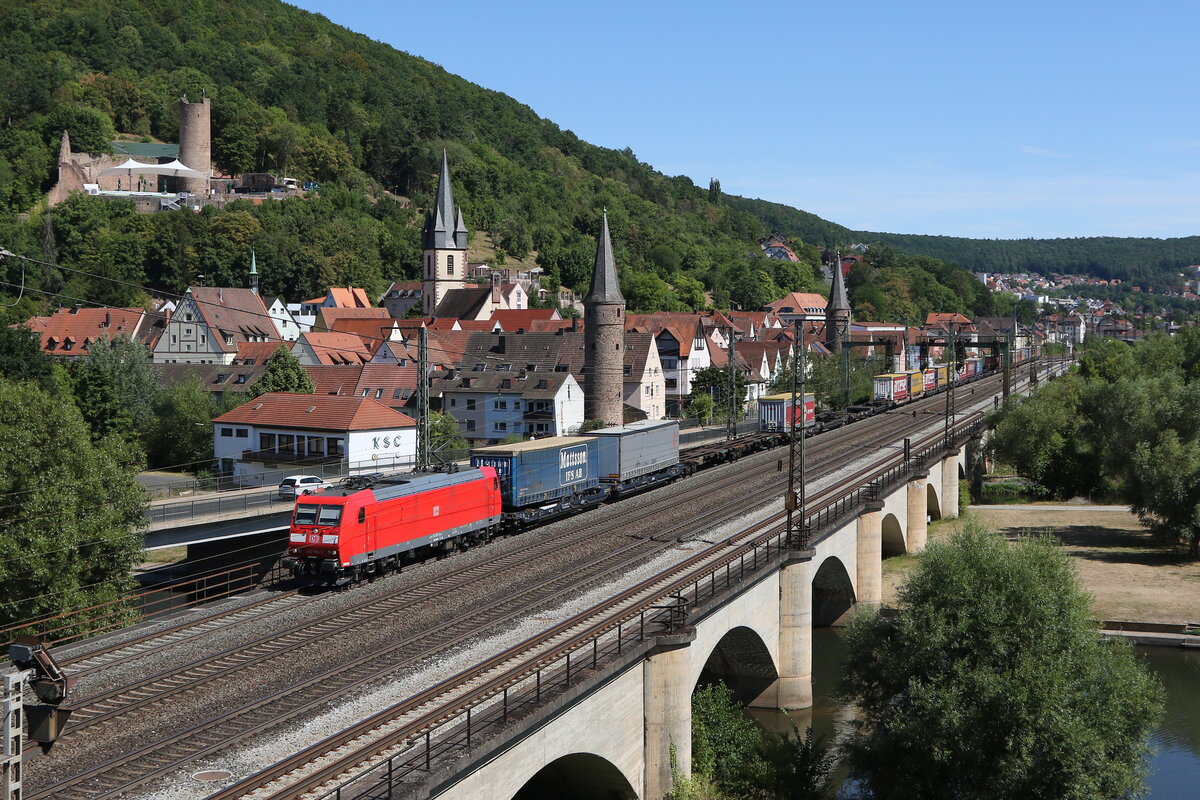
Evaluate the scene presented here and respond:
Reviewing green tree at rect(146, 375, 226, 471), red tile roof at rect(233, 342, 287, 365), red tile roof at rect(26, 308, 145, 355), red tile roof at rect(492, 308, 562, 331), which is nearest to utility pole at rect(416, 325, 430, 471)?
green tree at rect(146, 375, 226, 471)

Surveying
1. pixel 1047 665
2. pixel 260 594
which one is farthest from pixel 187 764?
pixel 1047 665

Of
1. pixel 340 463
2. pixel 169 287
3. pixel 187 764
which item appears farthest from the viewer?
pixel 169 287

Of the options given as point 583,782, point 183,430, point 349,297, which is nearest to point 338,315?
point 349,297

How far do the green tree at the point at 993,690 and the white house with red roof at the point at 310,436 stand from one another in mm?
33749

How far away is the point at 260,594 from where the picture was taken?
99.8 feet

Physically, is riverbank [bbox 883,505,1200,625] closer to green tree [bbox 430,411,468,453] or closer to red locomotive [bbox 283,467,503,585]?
red locomotive [bbox 283,467,503,585]

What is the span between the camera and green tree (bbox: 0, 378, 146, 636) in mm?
32656

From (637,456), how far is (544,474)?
29.5 feet

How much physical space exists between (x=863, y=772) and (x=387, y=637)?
11757mm

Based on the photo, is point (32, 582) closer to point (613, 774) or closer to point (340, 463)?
point (613, 774)

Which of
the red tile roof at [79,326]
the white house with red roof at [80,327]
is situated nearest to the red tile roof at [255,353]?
the white house with red roof at [80,327]

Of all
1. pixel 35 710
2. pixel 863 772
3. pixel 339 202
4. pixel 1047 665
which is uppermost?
pixel 339 202

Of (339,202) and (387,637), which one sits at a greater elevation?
(339,202)

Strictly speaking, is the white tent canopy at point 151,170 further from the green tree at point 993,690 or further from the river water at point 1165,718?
the green tree at point 993,690
